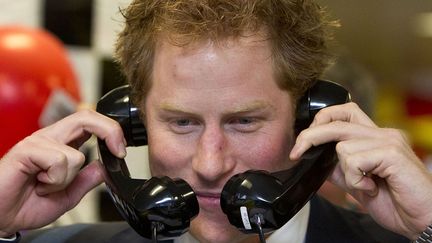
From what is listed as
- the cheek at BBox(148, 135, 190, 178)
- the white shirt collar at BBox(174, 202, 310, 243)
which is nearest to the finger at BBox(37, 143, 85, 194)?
the cheek at BBox(148, 135, 190, 178)

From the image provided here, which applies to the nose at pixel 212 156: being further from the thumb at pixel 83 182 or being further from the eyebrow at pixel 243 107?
the thumb at pixel 83 182

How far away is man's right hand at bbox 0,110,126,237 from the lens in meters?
1.13

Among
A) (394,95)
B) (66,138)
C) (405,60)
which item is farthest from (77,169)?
(394,95)

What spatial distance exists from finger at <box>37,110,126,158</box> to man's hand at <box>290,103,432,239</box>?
268 millimetres

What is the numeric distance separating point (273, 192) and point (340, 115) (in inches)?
7.1

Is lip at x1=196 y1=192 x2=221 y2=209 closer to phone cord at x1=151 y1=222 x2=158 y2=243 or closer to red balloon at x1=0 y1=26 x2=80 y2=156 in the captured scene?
phone cord at x1=151 y1=222 x2=158 y2=243

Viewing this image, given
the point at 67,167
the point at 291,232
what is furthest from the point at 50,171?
the point at 291,232

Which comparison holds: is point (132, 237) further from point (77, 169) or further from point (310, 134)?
point (310, 134)

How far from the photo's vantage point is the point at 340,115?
112 centimetres

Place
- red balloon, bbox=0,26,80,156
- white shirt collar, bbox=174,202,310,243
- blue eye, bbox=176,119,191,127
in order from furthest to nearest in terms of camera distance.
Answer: red balloon, bbox=0,26,80,156 < white shirt collar, bbox=174,202,310,243 < blue eye, bbox=176,119,191,127

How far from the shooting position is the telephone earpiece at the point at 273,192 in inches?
39.2

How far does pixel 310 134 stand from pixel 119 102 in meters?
0.33

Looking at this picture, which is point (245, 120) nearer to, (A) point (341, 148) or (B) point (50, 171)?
(A) point (341, 148)

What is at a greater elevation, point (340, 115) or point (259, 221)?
point (340, 115)
